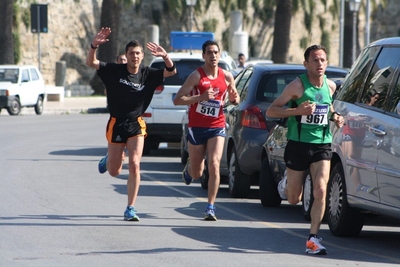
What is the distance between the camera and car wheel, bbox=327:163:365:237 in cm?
998

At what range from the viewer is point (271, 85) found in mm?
13203

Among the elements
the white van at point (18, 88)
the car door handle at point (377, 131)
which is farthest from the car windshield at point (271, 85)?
the white van at point (18, 88)

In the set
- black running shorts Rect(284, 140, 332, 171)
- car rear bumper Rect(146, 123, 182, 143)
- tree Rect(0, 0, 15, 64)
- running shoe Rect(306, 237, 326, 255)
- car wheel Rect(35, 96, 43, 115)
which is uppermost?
tree Rect(0, 0, 15, 64)

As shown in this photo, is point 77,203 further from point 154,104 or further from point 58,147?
point 58,147

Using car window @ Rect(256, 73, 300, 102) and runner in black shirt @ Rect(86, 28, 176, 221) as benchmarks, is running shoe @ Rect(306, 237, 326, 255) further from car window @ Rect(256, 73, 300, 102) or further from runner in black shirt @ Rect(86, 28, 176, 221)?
car window @ Rect(256, 73, 300, 102)

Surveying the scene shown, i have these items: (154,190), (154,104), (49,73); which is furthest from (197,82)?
(49,73)

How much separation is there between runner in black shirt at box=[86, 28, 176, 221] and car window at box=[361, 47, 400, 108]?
2299 millimetres

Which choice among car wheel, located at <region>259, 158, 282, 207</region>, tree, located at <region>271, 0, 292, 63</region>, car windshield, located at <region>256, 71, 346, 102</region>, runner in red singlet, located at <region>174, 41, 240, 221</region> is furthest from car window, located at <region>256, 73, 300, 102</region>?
tree, located at <region>271, 0, 292, 63</region>

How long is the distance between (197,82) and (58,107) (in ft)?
92.5

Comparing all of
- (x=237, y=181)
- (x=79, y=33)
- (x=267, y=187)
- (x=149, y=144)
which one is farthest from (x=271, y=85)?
(x=79, y=33)

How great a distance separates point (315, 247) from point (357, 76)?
2.26 metres

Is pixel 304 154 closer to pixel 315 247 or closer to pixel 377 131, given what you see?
pixel 377 131

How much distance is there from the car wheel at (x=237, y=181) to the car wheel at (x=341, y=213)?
3034 millimetres

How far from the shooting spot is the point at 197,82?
11297mm
